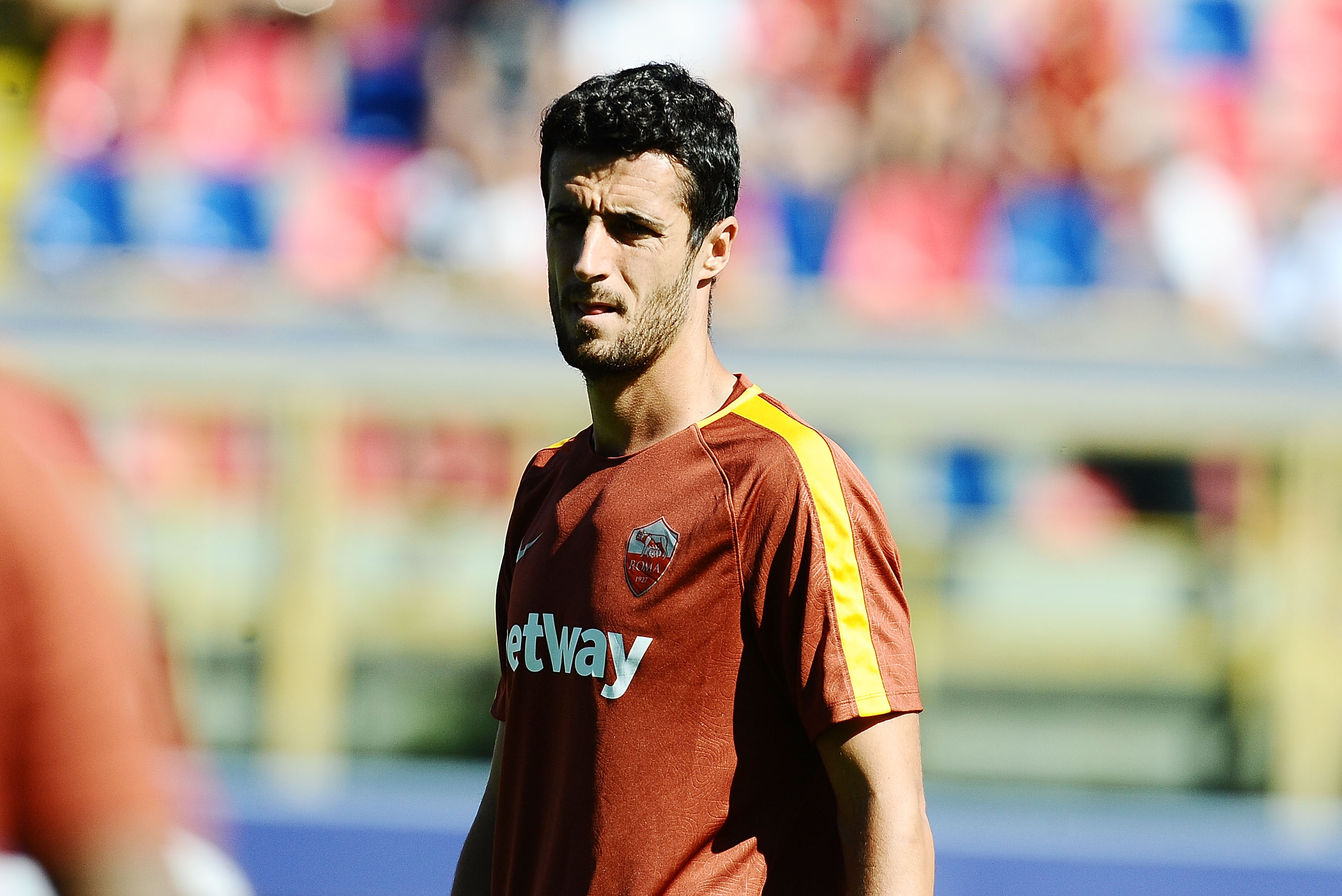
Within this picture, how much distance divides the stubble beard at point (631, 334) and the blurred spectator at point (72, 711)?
2.61 ft

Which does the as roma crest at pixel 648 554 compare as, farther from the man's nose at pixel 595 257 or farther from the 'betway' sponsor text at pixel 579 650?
the man's nose at pixel 595 257

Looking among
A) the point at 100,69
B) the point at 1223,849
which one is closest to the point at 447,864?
the point at 1223,849

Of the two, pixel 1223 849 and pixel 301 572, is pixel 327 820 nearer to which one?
pixel 301 572

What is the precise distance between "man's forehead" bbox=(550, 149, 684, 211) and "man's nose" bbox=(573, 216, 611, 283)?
0.05 metres

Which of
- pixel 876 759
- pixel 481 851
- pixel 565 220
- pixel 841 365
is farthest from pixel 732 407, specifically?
pixel 841 365

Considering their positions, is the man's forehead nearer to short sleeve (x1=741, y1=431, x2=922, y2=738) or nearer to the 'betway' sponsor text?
short sleeve (x1=741, y1=431, x2=922, y2=738)

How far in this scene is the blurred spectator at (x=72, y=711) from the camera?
1031 millimetres

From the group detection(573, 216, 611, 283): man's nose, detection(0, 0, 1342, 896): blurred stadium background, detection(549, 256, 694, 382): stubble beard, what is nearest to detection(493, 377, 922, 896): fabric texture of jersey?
detection(549, 256, 694, 382): stubble beard

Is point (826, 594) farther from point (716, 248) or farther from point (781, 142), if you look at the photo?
point (781, 142)

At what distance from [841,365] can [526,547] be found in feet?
12.0

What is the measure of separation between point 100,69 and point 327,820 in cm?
402

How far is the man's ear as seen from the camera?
1.83 m

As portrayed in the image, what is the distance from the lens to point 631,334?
178cm

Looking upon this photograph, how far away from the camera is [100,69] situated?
7293 mm
